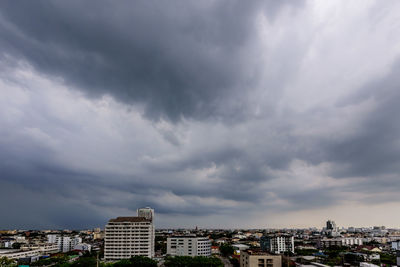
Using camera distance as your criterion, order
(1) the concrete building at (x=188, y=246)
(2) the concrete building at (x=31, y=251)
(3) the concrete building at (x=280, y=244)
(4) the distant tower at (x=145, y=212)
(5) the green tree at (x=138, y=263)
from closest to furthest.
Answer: (5) the green tree at (x=138, y=263), (2) the concrete building at (x=31, y=251), (1) the concrete building at (x=188, y=246), (3) the concrete building at (x=280, y=244), (4) the distant tower at (x=145, y=212)

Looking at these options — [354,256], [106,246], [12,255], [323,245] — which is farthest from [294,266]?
[323,245]

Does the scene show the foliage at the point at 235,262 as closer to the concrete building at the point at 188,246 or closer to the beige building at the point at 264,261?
the concrete building at the point at 188,246

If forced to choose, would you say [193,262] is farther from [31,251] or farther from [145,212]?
[145,212]

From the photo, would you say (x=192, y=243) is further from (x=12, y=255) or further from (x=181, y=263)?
(x=12, y=255)

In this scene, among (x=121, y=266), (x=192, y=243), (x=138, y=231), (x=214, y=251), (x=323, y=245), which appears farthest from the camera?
(x=323, y=245)

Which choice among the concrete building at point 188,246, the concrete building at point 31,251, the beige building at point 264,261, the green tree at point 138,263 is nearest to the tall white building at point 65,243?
the concrete building at point 31,251

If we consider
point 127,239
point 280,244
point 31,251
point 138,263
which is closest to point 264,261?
point 138,263
